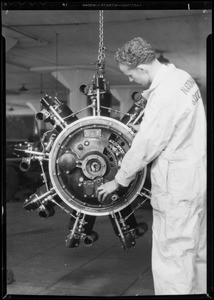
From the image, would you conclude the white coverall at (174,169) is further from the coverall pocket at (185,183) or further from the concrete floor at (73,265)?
the concrete floor at (73,265)

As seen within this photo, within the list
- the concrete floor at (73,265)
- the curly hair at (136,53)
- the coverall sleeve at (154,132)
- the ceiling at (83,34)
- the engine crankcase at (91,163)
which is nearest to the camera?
the coverall sleeve at (154,132)

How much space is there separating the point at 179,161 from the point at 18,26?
3512 millimetres

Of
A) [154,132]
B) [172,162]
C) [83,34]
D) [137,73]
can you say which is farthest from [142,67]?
[83,34]

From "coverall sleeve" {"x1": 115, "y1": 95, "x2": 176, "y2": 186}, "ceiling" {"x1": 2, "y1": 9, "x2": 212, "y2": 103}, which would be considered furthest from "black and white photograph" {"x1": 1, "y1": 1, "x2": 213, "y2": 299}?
"ceiling" {"x1": 2, "y1": 9, "x2": 212, "y2": 103}

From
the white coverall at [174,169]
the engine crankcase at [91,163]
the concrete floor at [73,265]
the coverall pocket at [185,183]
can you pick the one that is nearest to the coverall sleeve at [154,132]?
the white coverall at [174,169]

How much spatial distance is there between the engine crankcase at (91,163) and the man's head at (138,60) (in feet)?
1.31

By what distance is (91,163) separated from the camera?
343 centimetres

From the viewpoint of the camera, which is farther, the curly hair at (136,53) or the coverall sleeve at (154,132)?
the curly hair at (136,53)

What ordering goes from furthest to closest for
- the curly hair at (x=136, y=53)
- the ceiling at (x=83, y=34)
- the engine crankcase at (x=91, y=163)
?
the ceiling at (x=83, y=34) → the engine crankcase at (x=91, y=163) → the curly hair at (x=136, y=53)

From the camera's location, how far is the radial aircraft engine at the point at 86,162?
3436mm

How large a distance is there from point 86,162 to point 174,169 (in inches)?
25.9

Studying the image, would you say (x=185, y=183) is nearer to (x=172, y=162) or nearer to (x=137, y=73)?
(x=172, y=162)

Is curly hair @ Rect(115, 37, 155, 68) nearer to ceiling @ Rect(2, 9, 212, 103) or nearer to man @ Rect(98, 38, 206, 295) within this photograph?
man @ Rect(98, 38, 206, 295)
